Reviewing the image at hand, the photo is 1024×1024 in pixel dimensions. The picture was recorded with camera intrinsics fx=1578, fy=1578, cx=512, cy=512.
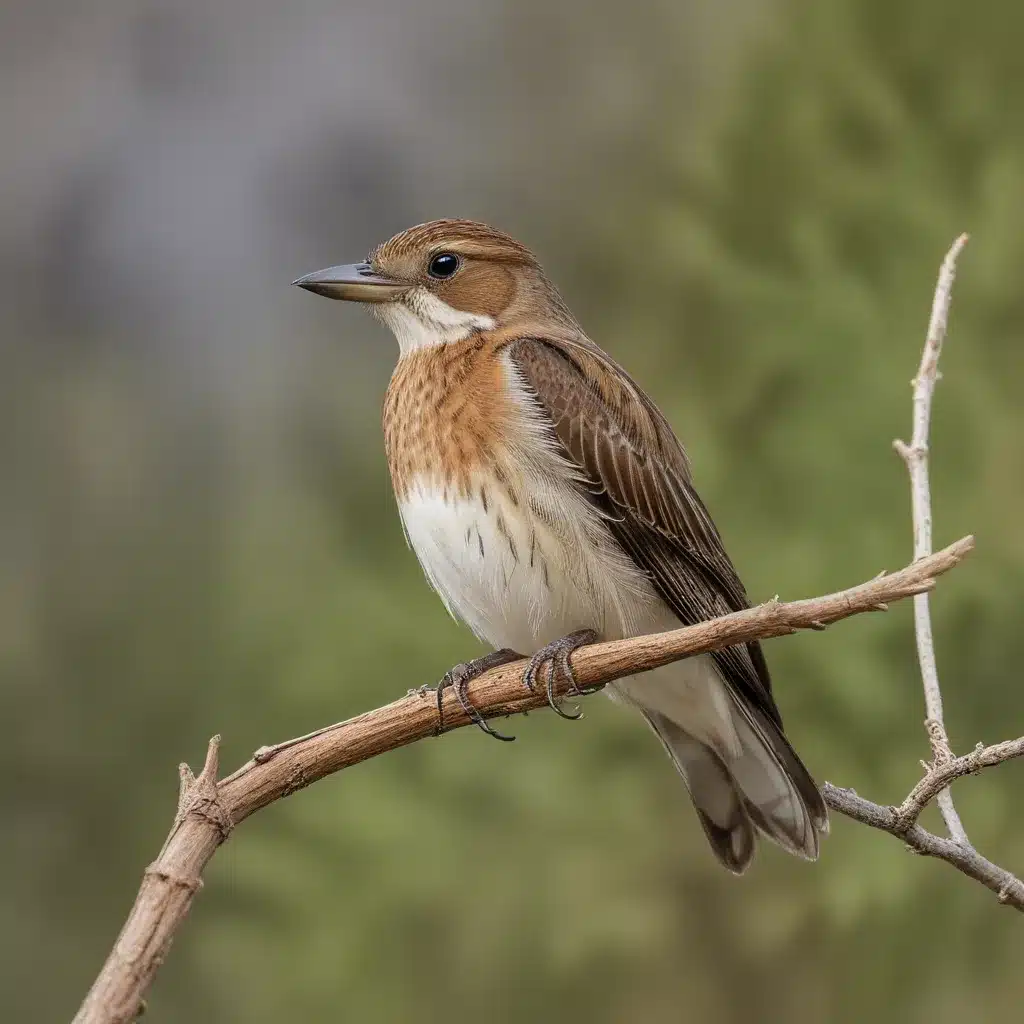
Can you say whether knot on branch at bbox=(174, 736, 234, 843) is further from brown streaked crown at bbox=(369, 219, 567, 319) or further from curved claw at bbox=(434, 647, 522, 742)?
brown streaked crown at bbox=(369, 219, 567, 319)

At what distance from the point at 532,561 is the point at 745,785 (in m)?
0.73

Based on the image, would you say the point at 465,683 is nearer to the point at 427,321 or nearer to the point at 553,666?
the point at 553,666

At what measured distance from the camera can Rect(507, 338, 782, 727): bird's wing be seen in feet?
10.8

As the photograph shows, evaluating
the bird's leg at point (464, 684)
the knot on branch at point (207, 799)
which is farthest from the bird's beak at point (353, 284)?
the knot on branch at point (207, 799)

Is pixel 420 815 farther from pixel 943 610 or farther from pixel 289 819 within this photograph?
pixel 943 610

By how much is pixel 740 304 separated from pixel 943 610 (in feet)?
3.80

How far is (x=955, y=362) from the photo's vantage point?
4641 millimetres

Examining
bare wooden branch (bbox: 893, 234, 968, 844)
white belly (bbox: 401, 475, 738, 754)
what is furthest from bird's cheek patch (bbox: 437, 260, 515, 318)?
bare wooden branch (bbox: 893, 234, 968, 844)

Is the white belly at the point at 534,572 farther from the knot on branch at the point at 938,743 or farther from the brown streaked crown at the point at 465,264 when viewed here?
the knot on branch at the point at 938,743

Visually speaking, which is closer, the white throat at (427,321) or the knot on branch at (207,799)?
the knot on branch at (207,799)

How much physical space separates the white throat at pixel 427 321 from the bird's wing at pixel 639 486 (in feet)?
0.62

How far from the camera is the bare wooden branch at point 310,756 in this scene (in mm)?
2176

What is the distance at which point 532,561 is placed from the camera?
3.19 m

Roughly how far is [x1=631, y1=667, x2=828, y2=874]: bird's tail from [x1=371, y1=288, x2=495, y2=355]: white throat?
3.13 feet
